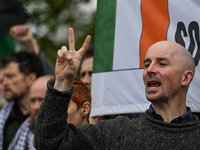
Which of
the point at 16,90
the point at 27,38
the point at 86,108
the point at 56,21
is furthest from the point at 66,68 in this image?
the point at 56,21

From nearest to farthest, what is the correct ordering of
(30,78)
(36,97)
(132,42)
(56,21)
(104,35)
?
(132,42) < (104,35) < (36,97) < (30,78) < (56,21)

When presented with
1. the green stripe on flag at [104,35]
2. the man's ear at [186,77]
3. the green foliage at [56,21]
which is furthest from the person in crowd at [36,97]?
the green foliage at [56,21]

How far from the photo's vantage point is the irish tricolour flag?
9.16 ft

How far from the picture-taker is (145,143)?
6.92 feet

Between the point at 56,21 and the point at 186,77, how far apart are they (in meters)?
7.76

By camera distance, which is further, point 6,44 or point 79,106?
point 6,44

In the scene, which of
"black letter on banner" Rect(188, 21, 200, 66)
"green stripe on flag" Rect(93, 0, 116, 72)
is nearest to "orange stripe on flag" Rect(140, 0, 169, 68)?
"black letter on banner" Rect(188, 21, 200, 66)

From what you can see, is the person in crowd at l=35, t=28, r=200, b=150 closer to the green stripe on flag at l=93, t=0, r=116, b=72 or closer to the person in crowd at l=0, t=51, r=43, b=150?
the green stripe on flag at l=93, t=0, r=116, b=72

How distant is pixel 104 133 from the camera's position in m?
2.20

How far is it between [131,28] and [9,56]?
9.12 ft

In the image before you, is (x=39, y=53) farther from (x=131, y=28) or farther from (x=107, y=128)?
(x=107, y=128)

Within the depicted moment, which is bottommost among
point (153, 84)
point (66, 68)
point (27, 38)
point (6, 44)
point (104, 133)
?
point (6, 44)

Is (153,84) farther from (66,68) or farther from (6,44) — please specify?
(6,44)

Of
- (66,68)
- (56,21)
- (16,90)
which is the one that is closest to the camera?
(66,68)
